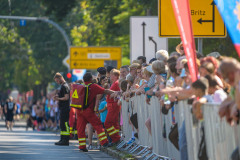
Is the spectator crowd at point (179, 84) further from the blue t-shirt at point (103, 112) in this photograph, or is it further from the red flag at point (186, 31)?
the red flag at point (186, 31)

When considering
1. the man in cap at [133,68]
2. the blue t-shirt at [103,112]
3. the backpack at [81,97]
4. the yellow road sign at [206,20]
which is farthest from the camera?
the blue t-shirt at [103,112]

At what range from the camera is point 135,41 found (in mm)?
19000

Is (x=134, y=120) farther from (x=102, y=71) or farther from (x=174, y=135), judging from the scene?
(x=102, y=71)

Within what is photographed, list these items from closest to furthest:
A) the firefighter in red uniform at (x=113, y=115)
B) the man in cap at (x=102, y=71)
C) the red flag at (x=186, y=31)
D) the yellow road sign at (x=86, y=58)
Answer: the red flag at (x=186, y=31) < the firefighter in red uniform at (x=113, y=115) < the man in cap at (x=102, y=71) < the yellow road sign at (x=86, y=58)

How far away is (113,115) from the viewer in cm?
1677

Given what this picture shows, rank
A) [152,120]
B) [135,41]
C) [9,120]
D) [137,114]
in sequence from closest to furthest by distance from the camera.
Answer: [152,120]
[137,114]
[135,41]
[9,120]

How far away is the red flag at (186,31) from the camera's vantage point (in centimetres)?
923

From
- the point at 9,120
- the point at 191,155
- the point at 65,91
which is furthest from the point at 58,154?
the point at 9,120

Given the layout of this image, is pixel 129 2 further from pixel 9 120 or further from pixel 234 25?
pixel 234 25

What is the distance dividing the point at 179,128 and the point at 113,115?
6.98 metres

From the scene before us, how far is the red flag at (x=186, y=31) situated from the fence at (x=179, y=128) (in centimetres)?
47

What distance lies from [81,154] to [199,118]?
24.2 feet

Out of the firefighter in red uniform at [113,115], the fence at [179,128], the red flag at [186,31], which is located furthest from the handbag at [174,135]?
the firefighter in red uniform at [113,115]

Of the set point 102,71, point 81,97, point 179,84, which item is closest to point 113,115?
point 81,97
